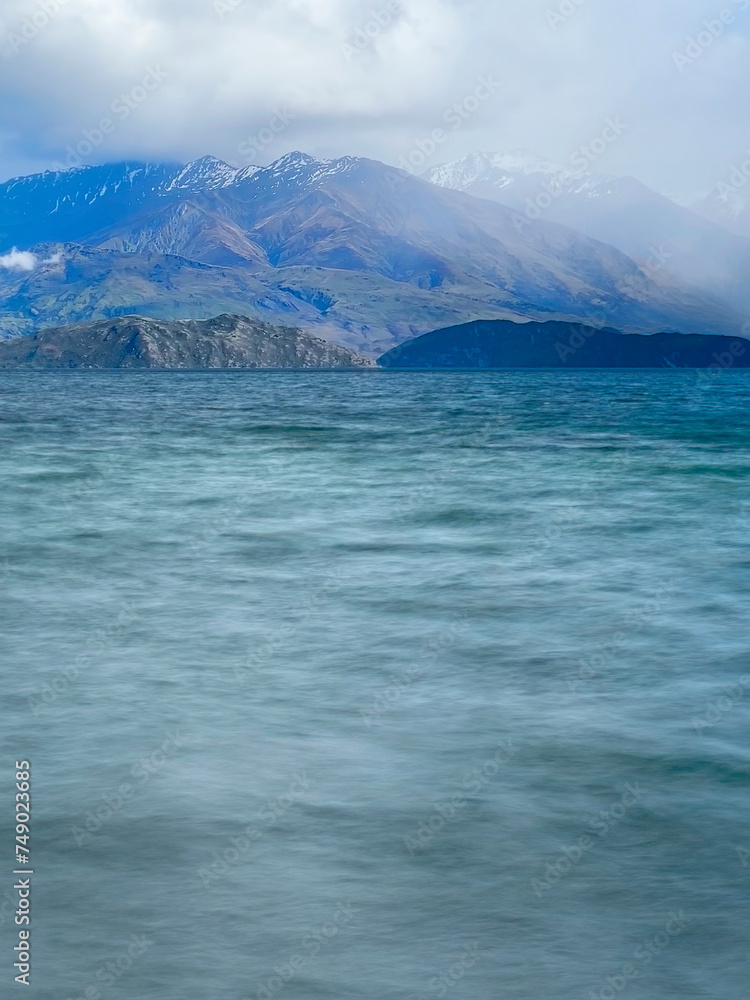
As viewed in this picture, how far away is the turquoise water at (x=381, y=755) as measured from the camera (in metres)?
9.17

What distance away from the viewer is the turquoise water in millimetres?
9172

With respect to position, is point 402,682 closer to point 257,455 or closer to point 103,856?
point 103,856

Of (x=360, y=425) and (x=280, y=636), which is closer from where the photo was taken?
(x=280, y=636)

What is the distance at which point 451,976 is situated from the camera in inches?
348

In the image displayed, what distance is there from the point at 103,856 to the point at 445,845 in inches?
134

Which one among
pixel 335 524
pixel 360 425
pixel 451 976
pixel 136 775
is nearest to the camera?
pixel 451 976

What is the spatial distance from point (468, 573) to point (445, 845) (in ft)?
50.7

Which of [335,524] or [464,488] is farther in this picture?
[464,488]

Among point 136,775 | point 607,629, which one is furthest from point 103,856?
point 607,629

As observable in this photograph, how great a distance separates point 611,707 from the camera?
15.8 metres

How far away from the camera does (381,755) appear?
13727mm

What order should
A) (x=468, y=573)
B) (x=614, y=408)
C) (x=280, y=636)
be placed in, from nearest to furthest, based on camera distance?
1. (x=280, y=636)
2. (x=468, y=573)
3. (x=614, y=408)

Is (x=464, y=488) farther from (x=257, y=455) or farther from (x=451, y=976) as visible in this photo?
(x=451, y=976)

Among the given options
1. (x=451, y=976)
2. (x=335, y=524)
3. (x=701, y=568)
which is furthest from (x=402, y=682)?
(x=335, y=524)
